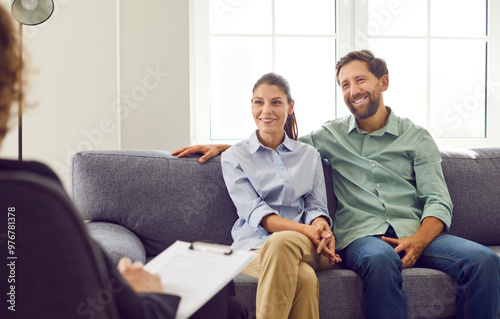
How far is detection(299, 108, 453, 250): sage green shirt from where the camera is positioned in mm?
1873

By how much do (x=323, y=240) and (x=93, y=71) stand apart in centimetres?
148

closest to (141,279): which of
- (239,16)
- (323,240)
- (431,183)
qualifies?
(323,240)

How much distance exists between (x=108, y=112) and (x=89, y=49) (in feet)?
1.09

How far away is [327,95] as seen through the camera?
111 inches

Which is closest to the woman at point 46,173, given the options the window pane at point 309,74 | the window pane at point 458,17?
the window pane at point 309,74

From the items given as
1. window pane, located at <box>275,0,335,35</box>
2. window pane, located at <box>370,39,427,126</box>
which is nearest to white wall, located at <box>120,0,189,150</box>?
window pane, located at <box>275,0,335,35</box>

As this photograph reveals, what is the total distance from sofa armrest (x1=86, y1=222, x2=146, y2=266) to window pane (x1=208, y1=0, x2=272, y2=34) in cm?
141

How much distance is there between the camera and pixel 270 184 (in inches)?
72.5

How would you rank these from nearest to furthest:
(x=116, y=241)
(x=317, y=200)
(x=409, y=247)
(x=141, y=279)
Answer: (x=141, y=279) < (x=116, y=241) < (x=409, y=247) < (x=317, y=200)

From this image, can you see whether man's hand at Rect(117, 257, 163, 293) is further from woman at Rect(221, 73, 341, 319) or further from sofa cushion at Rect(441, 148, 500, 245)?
sofa cushion at Rect(441, 148, 500, 245)

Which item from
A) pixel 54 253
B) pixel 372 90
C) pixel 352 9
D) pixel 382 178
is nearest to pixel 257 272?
pixel 382 178

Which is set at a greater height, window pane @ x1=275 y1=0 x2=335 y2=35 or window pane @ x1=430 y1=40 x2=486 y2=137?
window pane @ x1=275 y1=0 x2=335 y2=35

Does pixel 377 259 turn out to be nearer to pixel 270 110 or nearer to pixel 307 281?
pixel 307 281

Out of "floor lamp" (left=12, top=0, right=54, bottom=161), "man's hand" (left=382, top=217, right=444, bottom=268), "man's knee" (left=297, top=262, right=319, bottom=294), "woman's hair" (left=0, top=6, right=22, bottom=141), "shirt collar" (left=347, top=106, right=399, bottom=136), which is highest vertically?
"floor lamp" (left=12, top=0, right=54, bottom=161)
